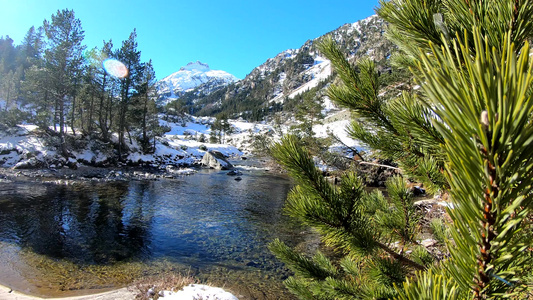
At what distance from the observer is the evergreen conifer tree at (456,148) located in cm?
46

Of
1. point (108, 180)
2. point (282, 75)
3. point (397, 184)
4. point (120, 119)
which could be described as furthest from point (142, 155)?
point (282, 75)

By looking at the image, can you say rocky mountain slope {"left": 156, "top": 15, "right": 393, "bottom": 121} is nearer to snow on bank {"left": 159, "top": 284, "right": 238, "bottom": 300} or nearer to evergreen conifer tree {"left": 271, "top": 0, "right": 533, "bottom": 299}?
snow on bank {"left": 159, "top": 284, "right": 238, "bottom": 300}

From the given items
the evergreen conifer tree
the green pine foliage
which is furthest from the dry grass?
the evergreen conifer tree

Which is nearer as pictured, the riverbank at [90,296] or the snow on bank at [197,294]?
the snow on bank at [197,294]

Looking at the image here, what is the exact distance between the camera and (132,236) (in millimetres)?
9930

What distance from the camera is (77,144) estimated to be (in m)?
27.3

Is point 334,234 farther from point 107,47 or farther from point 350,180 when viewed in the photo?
point 107,47

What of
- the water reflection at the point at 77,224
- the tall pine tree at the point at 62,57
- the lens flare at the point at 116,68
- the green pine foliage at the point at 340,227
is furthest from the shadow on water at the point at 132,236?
the lens flare at the point at 116,68

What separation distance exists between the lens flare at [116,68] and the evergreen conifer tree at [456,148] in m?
35.6

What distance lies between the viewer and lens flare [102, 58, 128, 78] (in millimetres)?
30655

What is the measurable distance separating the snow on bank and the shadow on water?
1453 millimetres

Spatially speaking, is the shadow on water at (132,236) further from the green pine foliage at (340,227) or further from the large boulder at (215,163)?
the large boulder at (215,163)

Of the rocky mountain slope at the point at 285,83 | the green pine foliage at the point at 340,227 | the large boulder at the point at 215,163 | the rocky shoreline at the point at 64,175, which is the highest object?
the rocky mountain slope at the point at 285,83

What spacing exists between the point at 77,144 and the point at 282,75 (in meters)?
169
